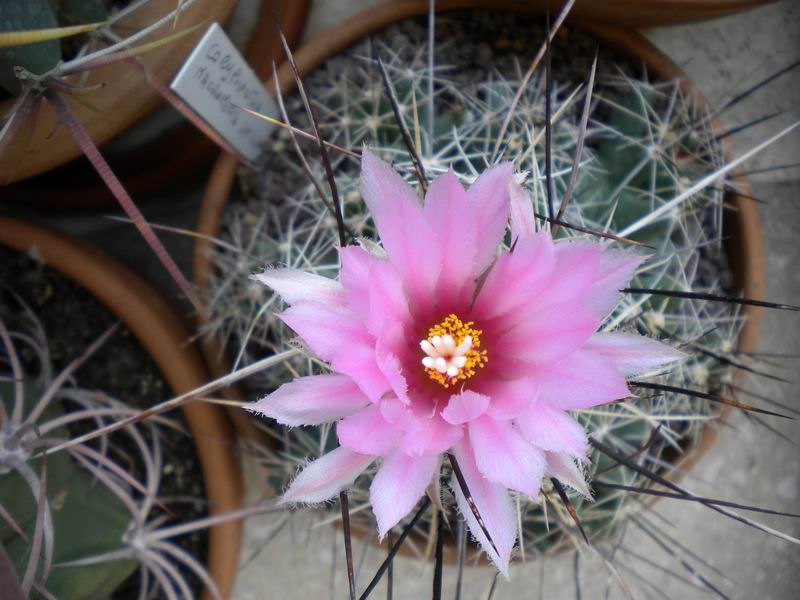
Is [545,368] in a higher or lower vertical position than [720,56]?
higher

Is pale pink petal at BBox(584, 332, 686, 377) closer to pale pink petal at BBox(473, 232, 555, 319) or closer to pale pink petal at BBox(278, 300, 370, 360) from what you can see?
pale pink petal at BBox(473, 232, 555, 319)

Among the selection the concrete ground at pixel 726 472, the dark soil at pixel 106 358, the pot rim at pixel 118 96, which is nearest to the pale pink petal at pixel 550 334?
the pot rim at pixel 118 96

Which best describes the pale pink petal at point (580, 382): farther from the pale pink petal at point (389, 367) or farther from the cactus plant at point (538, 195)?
the cactus plant at point (538, 195)

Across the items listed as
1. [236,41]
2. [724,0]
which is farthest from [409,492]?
[236,41]

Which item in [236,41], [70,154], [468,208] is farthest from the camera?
[236,41]

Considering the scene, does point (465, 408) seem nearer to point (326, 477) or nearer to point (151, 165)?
point (326, 477)

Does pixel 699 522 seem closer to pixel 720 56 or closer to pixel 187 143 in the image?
pixel 720 56

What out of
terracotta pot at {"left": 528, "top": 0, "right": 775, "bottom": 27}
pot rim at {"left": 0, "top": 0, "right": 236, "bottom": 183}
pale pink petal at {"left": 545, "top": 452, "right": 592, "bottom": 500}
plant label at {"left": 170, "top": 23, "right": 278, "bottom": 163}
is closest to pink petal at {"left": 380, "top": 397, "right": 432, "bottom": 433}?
pale pink petal at {"left": 545, "top": 452, "right": 592, "bottom": 500}
